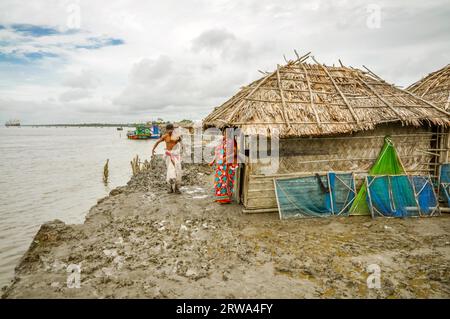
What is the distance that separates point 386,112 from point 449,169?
8.41 feet

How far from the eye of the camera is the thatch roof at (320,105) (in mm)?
7375

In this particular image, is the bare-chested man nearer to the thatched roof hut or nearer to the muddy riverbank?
the thatched roof hut

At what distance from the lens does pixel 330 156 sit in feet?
25.8

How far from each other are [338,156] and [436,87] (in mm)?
6536

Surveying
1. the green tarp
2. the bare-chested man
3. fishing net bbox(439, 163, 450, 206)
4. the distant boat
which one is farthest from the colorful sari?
the distant boat

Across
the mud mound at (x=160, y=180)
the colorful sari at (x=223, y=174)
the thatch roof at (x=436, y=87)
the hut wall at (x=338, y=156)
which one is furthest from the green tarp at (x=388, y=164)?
the mud mound at (x=160, y=180)

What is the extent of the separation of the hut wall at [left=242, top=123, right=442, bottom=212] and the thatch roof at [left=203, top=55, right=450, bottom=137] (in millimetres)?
429

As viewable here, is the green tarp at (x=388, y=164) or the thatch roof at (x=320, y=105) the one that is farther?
the green tarp at (x=388, y=164)

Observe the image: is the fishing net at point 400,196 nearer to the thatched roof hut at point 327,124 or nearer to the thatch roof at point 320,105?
the thatched roof hut at point 327,124

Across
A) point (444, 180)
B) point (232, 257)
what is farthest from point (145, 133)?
point (232, 257)

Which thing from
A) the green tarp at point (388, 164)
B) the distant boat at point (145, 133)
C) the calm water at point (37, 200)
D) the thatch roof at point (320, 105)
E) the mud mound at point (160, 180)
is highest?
the distant boat at point (145, 133)

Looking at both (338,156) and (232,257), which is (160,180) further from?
(232,257)

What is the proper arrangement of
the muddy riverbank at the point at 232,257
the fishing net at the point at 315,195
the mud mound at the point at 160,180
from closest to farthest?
the muddy riverbank at the point at 232,257, the fishing net at the point at 315,195, the mud mound at the point at 160,180

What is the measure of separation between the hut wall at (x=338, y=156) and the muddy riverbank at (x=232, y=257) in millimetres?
827
